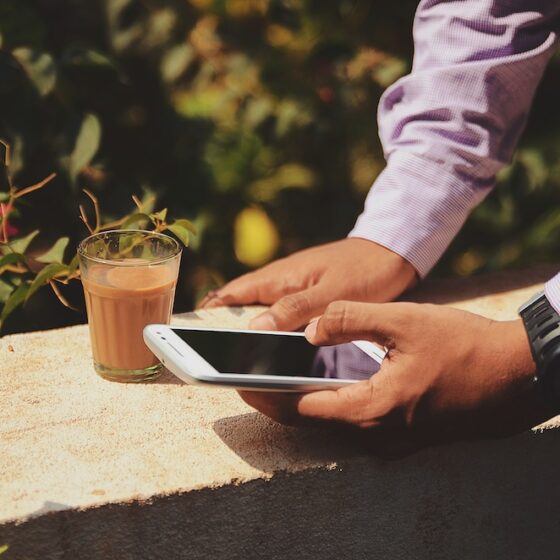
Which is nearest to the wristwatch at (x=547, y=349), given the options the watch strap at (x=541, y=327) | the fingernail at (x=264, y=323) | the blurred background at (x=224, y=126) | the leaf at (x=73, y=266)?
the watch strap at (x=541, y=327)

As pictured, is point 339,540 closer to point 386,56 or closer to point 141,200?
point 141,200

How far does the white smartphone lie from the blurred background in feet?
2.53

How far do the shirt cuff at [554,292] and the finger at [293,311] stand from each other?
1.34 ft

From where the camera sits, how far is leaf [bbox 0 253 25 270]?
1.63 m

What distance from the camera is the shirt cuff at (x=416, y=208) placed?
184 cm

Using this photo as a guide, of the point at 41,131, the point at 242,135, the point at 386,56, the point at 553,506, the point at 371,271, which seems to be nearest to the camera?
the point at 553,506

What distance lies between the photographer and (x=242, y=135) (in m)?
2.72

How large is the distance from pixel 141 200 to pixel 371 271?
0.62 m

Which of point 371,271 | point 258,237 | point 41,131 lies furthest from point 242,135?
point 371,271

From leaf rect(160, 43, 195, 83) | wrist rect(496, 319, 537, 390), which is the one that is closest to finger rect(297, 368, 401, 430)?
wrist rect(496, 319, 537, 390)

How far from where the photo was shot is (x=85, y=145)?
2.06m

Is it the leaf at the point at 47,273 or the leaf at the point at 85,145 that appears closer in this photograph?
the leaf at the point at 47,273

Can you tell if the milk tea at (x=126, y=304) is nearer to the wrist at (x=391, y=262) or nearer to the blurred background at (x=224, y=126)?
the wrist at (x=391, y=262)

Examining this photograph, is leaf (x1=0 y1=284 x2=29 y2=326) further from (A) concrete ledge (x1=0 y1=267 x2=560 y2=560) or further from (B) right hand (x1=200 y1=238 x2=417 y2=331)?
(B) right hand (x1=200 y1=238 x2=417 y2=331)
